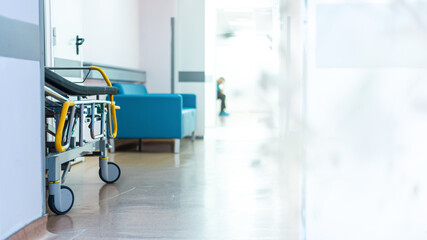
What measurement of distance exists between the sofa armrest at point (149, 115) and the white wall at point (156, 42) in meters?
1.76

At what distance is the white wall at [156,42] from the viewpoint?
22.8 ft

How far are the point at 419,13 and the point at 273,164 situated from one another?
46 centimetres

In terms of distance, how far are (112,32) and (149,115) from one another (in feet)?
4.49

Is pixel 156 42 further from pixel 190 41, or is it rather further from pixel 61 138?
pixel 61 138

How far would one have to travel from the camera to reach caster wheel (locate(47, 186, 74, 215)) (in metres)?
2.46

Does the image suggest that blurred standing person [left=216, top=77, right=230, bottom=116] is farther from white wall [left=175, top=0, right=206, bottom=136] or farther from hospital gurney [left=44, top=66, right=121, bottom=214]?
hospital gurney [left=44, top=66, right=121, bottom=214]

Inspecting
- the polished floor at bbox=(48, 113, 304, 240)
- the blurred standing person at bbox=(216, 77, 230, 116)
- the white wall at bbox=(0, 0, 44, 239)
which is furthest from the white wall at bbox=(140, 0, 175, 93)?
the white wall at bbox=(0, 0, 44, 239)

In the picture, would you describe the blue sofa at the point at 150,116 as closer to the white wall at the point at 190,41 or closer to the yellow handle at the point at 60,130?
the white wall at the point at 190,41

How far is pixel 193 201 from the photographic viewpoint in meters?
2.85

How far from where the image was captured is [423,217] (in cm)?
126

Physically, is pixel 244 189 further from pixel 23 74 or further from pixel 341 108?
pixel 341 108

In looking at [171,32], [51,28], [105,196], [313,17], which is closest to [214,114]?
[171,32]

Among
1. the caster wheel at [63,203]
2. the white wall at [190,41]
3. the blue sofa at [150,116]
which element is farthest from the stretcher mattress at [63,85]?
the white wall at [190,41]

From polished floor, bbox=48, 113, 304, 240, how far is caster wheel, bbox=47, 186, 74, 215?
41 millimetres
